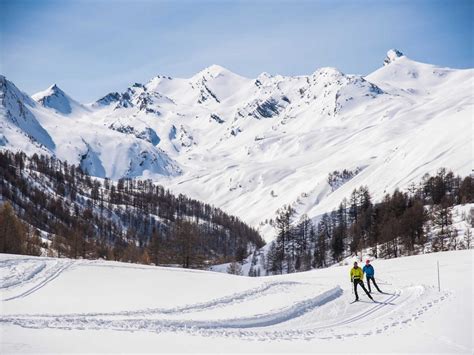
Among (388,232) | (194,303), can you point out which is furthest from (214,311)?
(388,232)

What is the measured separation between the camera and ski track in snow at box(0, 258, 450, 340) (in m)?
24.3

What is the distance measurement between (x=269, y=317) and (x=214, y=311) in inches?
162

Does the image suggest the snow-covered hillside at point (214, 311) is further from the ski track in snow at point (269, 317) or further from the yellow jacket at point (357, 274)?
the yellow jacket at point (357, 274)

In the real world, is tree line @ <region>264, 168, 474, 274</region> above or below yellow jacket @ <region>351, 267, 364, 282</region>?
above

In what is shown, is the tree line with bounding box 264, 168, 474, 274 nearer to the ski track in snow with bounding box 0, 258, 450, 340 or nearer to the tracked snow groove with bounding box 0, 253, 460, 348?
the tracked snow groove with bounding box 0, 253, 460, 348

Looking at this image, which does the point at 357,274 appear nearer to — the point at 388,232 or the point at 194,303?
the point at 194,303

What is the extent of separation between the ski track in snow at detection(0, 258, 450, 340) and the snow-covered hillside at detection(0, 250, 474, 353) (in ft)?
0.20

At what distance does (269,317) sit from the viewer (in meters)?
27.9

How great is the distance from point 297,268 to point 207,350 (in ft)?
335

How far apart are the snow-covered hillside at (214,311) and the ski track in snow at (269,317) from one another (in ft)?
0.20

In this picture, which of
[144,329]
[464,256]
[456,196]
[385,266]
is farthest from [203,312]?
[456,196]

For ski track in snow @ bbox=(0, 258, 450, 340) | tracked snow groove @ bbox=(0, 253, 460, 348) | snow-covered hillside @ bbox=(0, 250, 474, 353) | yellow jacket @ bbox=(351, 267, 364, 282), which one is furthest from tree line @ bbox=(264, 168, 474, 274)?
ski track in snow @ bbox=(0, 258, 450, 340)

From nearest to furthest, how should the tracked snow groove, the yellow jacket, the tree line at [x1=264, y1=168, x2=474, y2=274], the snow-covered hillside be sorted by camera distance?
the snow-covered hillside < the tracked snow groove < the yellow jacket < the tree line at [x1=264, y1=168, x2=474, y2=274]

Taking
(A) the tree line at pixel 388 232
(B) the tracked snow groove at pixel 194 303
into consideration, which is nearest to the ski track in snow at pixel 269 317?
(B) the tracked snow groove at pixel 194 303
